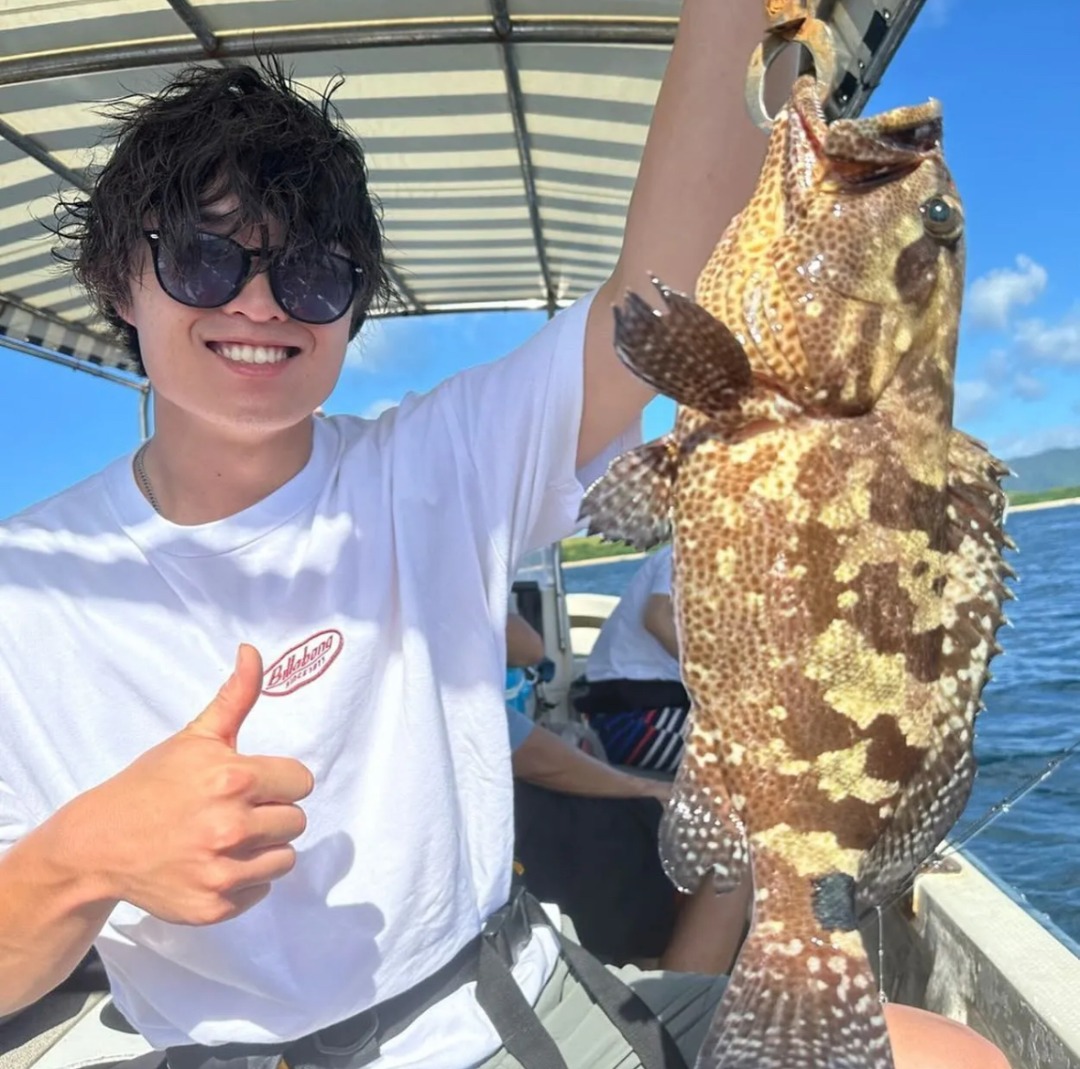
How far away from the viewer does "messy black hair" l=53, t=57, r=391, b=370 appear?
196 cm

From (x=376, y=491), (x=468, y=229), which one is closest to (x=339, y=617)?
(x=376, y=491)

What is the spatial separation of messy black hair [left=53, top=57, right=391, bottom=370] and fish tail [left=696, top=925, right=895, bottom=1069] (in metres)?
1.68

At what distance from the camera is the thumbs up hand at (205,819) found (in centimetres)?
141

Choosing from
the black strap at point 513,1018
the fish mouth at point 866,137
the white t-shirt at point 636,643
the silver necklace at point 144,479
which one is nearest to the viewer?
the fish mouth at point 866,137

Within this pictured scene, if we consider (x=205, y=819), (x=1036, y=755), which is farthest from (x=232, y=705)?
(x=1036, y=755)

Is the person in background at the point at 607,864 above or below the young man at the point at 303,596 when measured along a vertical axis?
below

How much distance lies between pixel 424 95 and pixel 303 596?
379 centimetres

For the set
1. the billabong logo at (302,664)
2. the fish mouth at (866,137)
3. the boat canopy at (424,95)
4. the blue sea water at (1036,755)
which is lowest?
the blue sea water at (1036,755)

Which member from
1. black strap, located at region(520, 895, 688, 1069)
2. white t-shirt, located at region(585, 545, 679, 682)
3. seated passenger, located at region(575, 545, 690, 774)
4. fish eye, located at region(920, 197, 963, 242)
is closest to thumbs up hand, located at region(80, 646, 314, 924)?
black strap, located at region(520, 895, 688, 1069)

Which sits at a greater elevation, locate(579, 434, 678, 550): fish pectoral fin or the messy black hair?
the messy black hair

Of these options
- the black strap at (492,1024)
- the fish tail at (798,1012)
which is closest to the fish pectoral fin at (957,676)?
the fish tail at (798,1012)

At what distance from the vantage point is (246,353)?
193 cm

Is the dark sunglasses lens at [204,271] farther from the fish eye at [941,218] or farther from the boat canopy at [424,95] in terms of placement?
the fish eye at [941,218]

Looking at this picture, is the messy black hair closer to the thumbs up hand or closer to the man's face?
the man's face
